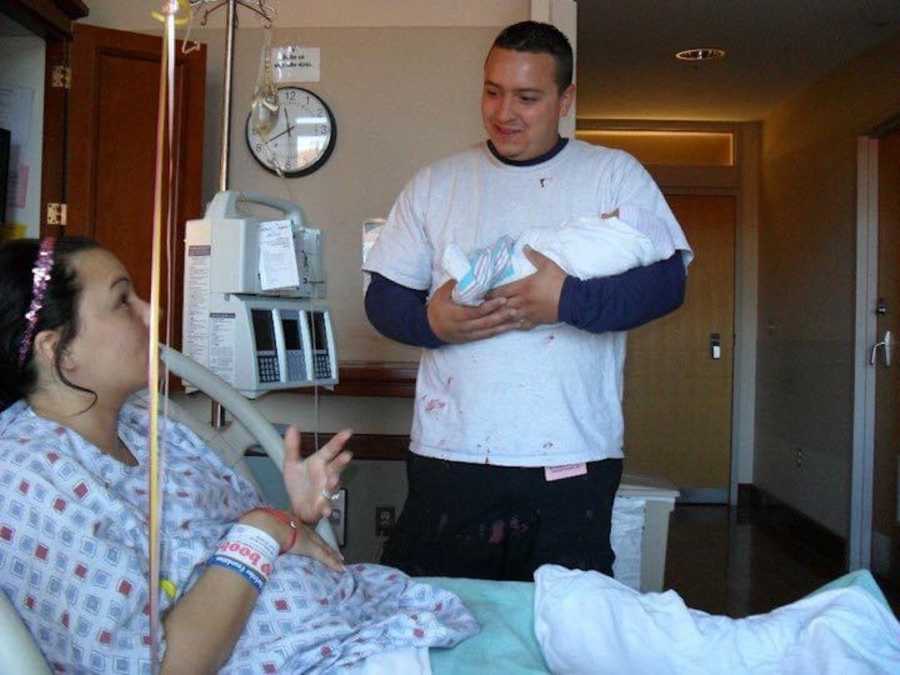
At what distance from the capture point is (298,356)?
226cm

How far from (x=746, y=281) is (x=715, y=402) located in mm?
841

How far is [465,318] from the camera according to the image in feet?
5.65

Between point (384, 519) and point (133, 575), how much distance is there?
2205mm

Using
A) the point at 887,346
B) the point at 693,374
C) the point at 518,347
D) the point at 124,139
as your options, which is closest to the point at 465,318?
the point at 518,347

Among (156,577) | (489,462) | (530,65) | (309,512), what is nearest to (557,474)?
(489,462)

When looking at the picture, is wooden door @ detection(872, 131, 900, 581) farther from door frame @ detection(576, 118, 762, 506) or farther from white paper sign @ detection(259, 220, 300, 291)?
white paper sign @ detection(259, 220, 300, 291)

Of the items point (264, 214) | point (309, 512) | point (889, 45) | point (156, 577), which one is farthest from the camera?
point (889, 45)

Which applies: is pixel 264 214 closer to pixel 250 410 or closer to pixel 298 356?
pixel 298 356

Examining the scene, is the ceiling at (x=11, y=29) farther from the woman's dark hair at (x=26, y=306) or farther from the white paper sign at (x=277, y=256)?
the woman's dark hair at (x=26, y=306)

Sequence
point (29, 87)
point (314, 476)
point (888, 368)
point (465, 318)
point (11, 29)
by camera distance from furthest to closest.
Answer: point (888, 368) < point (29, 87) < point (11, 29) < point (465, 318) < point (314, 476)

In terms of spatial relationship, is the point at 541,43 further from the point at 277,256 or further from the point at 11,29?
the point at 11,29

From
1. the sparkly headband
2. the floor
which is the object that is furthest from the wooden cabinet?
the floor

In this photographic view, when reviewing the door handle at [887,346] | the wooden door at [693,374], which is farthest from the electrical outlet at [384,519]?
the wooden door at [693,374]

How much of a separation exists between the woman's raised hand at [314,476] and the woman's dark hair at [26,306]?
1.07 ft
